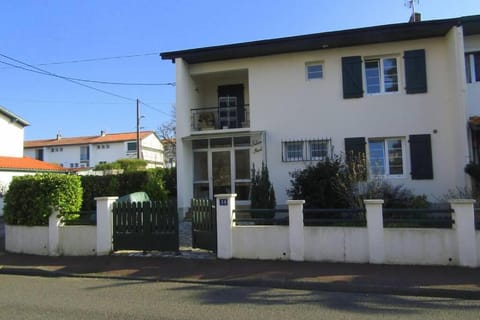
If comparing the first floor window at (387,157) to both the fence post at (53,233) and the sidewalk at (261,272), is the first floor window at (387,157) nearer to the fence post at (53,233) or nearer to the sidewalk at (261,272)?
the sidewalk at (261,272)

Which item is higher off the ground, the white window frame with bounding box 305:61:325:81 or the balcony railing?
the white window frame with bounding box 305:61:325:81

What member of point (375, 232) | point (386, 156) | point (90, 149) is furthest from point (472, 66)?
point (90, 149)

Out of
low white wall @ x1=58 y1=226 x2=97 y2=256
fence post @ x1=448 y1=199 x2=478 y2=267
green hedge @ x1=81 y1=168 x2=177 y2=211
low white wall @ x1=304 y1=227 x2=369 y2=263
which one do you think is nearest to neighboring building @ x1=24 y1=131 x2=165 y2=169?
green hedge @ x1=81 y1=168 x2=177 y2=211

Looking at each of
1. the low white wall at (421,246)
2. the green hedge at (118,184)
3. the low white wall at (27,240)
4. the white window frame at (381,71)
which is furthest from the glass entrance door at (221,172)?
the low white wall at (421,246)

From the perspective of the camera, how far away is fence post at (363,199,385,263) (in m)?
7.89

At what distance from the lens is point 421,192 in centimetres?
1338

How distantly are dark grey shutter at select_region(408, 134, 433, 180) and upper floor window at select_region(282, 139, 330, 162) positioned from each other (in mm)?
2871

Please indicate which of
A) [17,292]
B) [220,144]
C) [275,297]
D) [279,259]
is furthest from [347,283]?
[220,144]

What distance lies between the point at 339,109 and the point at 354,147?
4.86 feet

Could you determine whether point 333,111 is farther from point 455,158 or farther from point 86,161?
point 86,161

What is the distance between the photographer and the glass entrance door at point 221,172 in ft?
51.2

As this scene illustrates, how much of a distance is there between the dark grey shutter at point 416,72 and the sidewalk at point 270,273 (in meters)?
7.96

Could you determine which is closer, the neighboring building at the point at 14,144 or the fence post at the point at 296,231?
the fence post at the point at 296,231

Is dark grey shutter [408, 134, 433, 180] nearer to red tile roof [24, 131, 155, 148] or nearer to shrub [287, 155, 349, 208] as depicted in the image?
shrub [287, 155, 349, 208]
